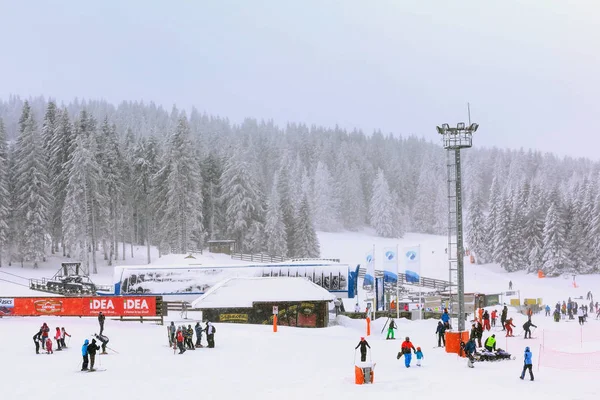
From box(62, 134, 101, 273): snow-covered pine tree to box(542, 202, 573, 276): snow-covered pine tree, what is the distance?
50.9 m

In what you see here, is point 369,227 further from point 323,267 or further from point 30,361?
point 30,361

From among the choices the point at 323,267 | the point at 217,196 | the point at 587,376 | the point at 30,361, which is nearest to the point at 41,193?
the point at 217,196

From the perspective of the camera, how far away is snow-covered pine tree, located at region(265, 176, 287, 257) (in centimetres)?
7531

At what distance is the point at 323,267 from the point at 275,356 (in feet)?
59.1

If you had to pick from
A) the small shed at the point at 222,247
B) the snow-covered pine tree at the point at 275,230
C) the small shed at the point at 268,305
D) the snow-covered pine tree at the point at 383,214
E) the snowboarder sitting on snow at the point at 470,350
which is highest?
the snow-covered pine tree at the point at 383,214

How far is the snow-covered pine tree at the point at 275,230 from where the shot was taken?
75312 mm

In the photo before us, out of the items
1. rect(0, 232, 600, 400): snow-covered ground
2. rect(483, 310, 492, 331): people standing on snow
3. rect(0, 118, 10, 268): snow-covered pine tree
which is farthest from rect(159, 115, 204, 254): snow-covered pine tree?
rect(483, 310, 492, 331): people standing on snow

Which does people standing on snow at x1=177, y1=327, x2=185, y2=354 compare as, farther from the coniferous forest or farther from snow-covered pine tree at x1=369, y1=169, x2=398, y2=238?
snow-covered pine tree at x1=369, y1=169, x2=398, y2=238

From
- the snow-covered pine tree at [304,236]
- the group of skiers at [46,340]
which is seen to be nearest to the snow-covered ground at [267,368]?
the group of skiers at [46,340]

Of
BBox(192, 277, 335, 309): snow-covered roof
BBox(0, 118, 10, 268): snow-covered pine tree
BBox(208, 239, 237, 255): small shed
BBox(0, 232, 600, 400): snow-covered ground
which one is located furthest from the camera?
BBox(208, 239, 237, 255): small shed

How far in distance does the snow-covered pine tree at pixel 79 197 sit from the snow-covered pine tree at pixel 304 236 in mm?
25831

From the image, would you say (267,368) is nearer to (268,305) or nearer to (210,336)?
(210,336)

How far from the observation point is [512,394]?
20016mm

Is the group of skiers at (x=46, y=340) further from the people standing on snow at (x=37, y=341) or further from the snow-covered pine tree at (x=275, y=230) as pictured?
the snow-covered pine tree at (x=275, y=230)
